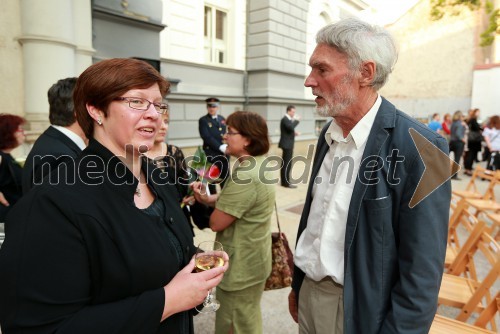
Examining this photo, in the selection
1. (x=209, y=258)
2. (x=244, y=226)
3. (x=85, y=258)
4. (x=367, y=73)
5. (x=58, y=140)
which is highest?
(x=367, y=73)

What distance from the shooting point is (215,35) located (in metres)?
10.6

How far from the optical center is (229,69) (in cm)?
1083

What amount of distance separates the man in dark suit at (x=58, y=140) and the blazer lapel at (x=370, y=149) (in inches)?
68.4

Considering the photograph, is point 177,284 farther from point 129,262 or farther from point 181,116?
point 181,116

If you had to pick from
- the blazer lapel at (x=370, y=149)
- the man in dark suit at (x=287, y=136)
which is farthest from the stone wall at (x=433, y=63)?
the blazer lapel at (x=370, y=149)

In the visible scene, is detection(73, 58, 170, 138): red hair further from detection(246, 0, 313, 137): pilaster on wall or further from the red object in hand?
detection(246, 0, 313, 137): pilaster on wall

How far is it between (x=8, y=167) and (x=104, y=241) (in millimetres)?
2316

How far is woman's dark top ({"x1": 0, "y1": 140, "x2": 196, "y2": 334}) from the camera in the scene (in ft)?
3.19

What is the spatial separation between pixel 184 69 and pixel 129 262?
9.09 m

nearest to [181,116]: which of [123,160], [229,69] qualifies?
[229,69]

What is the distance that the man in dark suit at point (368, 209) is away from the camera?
4.43 feet

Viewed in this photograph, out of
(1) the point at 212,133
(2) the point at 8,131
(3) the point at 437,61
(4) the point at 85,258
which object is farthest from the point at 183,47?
(3) the point at 437,61

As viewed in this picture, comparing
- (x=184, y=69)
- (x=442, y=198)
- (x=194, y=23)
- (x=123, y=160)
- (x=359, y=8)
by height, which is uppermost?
(x=359, y=8)

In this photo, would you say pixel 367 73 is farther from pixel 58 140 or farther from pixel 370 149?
pixel 58 140
